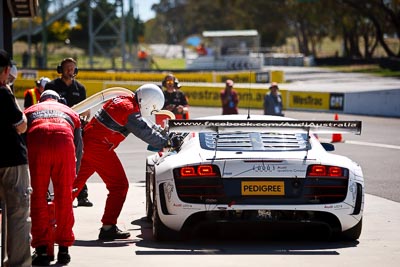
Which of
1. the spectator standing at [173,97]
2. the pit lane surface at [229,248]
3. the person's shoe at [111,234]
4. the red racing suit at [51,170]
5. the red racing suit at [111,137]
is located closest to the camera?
the red racing suit at [51,170]

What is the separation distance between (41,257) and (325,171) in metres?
2.64

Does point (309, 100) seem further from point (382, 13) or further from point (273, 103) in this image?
point (382, 13)

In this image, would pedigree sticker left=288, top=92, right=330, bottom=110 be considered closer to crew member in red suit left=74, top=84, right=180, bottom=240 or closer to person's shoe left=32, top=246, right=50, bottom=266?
crew member in red suit left=74, top=84, right=180, bottom=240

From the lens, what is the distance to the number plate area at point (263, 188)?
8.86 meters

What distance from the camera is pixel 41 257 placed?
26.5 ft

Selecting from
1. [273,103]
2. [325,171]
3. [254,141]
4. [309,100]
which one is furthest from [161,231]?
[309,100]

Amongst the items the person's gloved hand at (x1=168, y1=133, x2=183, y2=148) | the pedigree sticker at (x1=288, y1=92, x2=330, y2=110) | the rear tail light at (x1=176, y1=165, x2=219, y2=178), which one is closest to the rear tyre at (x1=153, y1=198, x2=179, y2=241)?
the rear tail light at (x1=176, y1=165, x2=219, y2=178)

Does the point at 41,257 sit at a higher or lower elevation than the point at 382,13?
lower

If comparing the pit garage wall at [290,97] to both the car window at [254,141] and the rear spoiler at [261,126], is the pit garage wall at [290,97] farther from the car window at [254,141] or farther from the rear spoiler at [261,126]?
the rear spoiler at [261,126]

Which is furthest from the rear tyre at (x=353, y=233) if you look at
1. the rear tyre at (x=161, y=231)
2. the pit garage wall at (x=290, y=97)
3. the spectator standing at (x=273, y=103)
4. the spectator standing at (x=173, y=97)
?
the pit garage wall at (x=290, y=97)

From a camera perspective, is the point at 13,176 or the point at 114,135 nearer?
the point at 13,176

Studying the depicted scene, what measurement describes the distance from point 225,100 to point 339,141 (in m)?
3.25

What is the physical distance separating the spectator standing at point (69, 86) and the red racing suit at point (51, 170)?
4066 mm

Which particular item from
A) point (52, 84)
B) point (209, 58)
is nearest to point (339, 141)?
point (52, 84)
